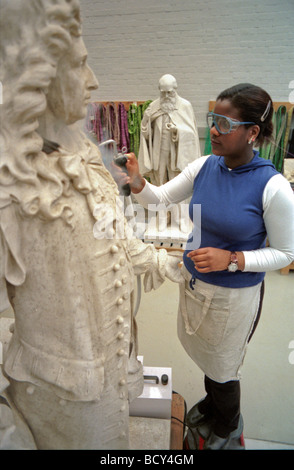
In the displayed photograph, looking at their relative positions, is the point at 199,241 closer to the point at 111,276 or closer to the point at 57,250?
the point at 111,276

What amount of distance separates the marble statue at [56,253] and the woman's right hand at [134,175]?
0.36 meters

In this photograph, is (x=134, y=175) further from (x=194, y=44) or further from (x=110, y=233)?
(x=194, y=44)

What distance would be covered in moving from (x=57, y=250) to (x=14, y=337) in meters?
0.32

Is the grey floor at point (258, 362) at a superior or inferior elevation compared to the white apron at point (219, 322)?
inferior

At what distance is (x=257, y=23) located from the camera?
3.62 meters

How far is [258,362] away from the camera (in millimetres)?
2340

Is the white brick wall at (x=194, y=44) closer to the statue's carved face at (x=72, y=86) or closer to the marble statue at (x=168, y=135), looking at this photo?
the marble statue at (x=168, y=135)

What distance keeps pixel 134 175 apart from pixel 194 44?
3336 mm

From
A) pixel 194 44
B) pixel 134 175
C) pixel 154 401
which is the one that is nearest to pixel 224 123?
pixel 134 175

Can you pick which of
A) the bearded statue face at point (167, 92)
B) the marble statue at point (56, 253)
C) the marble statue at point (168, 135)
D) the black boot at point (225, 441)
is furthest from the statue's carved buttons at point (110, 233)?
the bearded statue face at point (167, 92)

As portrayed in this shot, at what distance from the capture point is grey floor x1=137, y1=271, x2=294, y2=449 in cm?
187

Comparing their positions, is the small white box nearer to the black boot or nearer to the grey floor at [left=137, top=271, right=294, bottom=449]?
the black boot

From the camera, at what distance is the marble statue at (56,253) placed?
63 cm

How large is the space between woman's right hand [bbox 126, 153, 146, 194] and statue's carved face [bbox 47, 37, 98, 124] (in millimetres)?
459
